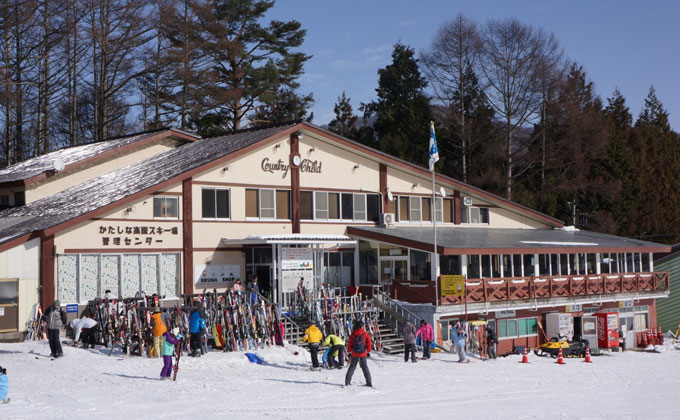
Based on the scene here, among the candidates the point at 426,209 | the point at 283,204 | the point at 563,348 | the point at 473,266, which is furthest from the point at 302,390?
the point at 426,209

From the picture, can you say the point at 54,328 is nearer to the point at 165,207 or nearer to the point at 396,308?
the point at 165,207

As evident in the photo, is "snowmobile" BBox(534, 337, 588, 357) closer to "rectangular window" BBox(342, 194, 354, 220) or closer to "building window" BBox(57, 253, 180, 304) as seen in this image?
"rectangular window" BBox(342, 194, 354, 220)

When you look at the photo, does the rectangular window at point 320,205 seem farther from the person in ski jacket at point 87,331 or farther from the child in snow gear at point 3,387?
the child in snow gear at point 3,387

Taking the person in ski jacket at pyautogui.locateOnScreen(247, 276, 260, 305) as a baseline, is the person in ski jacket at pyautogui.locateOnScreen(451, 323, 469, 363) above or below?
below

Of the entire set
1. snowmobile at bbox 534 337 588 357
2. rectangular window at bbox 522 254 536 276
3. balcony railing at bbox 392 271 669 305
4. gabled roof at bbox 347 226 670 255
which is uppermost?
gabled roof at bbox 347 226 670 255

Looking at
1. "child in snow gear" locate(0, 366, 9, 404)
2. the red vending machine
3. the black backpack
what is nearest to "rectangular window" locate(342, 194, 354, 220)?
the red vending machine

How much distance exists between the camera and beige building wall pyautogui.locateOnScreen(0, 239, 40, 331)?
78.8 ft

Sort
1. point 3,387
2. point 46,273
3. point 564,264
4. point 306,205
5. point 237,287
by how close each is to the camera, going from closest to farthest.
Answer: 1. point 3,387
2. point 46,273
3. point 237,287
4. point 306,205
5. point 564,264

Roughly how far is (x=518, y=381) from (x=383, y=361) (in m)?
4.75

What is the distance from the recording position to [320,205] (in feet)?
107

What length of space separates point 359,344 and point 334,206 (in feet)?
49.9

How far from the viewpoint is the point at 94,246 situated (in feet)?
84.8

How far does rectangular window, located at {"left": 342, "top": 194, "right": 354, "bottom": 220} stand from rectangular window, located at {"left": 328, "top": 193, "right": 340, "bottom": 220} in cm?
30

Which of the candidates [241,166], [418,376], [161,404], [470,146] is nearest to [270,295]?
[241,166]
